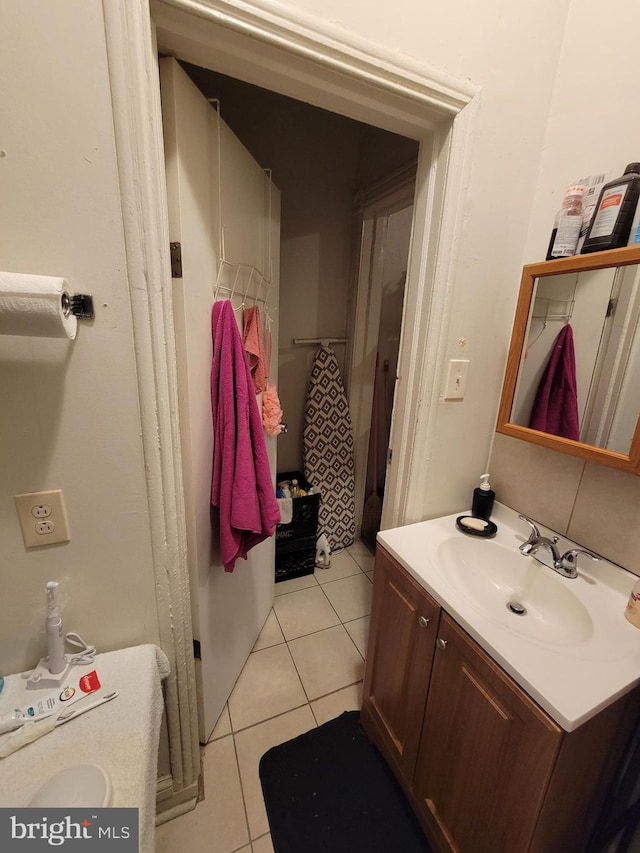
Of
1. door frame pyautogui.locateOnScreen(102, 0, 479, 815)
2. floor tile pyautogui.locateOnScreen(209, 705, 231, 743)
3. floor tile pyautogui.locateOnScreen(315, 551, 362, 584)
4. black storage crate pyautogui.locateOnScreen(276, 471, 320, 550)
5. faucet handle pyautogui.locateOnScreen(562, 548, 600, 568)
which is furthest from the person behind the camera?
floor tile pyautogui.locateOnScreen(315, 551, 362, 584)

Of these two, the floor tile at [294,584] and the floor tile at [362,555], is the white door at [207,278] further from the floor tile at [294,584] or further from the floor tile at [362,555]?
the floor tile at [362,555]

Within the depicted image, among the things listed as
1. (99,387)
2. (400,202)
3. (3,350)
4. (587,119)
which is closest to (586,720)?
(99,387)

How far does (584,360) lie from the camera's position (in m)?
0.95

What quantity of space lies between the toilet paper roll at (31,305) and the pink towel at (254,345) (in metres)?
0.60

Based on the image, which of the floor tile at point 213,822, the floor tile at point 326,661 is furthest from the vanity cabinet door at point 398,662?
the floor tile at point 213,822

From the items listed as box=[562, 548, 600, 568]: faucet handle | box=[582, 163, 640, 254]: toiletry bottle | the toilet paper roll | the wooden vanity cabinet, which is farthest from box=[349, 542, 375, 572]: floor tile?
the toilet paper roll

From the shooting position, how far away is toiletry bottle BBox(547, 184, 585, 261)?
0.89 m

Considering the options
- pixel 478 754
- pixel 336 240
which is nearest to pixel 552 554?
pixel 478 754

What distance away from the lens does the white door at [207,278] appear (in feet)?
2.62

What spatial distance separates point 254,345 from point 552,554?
1090 mm

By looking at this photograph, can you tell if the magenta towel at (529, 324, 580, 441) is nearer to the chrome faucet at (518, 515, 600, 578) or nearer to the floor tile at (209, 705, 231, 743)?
the chrome faucet at (518, 515, 600, 578)

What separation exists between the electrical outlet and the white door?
29cm

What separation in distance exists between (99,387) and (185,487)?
1.20 feet

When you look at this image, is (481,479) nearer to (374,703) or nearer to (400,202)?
(374,703)
